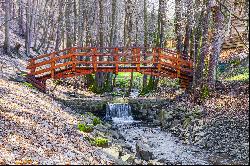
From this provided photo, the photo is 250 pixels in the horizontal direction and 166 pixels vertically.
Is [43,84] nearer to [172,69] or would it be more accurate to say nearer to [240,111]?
[172,69]

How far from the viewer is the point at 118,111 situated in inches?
880

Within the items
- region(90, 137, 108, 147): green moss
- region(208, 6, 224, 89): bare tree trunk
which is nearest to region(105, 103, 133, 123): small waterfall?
region(208, 6, 224, 89): bare tree trunk

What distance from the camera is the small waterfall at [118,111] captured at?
22188 mm

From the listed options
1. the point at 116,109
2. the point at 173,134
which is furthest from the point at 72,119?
the point at 116,109

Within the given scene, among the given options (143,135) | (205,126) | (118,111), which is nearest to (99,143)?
(205,126)

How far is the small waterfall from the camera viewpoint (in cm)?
2219

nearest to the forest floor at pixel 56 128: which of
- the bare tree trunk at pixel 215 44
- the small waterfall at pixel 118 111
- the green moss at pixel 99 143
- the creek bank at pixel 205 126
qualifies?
the creek bank at pixel 205 126

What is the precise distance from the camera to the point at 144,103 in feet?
73.6

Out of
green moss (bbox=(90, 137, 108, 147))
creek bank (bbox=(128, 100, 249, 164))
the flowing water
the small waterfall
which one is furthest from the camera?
the small waterfall

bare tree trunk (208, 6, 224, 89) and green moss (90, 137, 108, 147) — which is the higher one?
bare tree trunk (208, 6, 224, 89)

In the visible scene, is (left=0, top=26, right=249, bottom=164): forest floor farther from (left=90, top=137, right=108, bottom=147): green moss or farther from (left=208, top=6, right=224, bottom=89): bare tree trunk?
(left=208, top=6, right=224, bottom=89): bare tree trunk

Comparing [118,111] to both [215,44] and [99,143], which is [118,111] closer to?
[215,44]

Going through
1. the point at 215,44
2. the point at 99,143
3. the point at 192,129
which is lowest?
the point at 192,129

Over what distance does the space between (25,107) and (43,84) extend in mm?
7283
